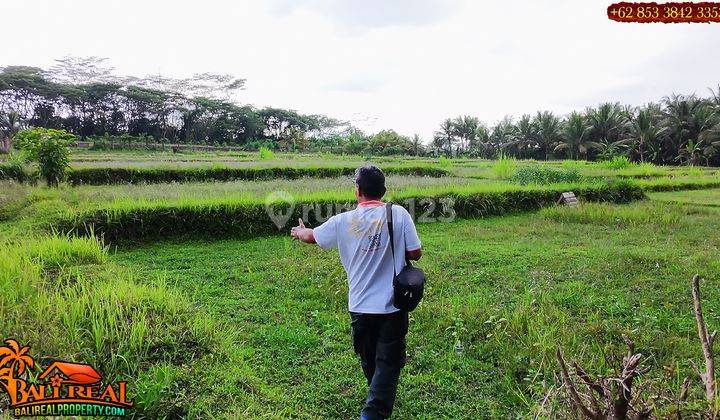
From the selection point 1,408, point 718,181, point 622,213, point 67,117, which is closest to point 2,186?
point 1,408

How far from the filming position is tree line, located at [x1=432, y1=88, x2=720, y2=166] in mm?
29703

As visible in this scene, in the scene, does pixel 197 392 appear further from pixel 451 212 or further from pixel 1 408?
pixel 451 212

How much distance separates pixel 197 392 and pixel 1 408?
2.82 feet

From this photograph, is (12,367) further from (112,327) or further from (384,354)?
(384,354)

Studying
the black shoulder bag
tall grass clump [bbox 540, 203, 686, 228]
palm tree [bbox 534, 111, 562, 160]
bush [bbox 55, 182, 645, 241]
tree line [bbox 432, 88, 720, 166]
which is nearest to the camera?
the black shoulder bag

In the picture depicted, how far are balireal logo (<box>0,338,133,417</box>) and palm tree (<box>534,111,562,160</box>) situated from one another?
1542 inches

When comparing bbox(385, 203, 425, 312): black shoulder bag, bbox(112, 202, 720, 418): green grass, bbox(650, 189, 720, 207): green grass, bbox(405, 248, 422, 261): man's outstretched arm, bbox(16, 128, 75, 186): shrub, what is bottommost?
bbox(112, 202, 720, 418): green grass

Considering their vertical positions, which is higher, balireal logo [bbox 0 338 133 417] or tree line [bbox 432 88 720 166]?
tree line [bbox 432 88 720 166]

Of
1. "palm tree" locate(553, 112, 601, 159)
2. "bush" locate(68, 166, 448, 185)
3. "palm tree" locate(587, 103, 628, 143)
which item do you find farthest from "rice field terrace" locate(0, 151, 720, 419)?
"palm tree" locate(587, 103, 628, 143)

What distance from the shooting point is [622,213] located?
31.3ft

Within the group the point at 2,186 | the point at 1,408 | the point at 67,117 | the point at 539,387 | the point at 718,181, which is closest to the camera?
the point at 1,408

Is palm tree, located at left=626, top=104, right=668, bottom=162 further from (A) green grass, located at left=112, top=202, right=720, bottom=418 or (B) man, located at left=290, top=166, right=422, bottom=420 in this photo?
(B) man, located at left=290, top=166, right=422, bottom=420

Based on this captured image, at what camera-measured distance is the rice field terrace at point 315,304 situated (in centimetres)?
284

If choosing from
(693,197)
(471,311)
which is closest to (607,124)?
(693,197)
